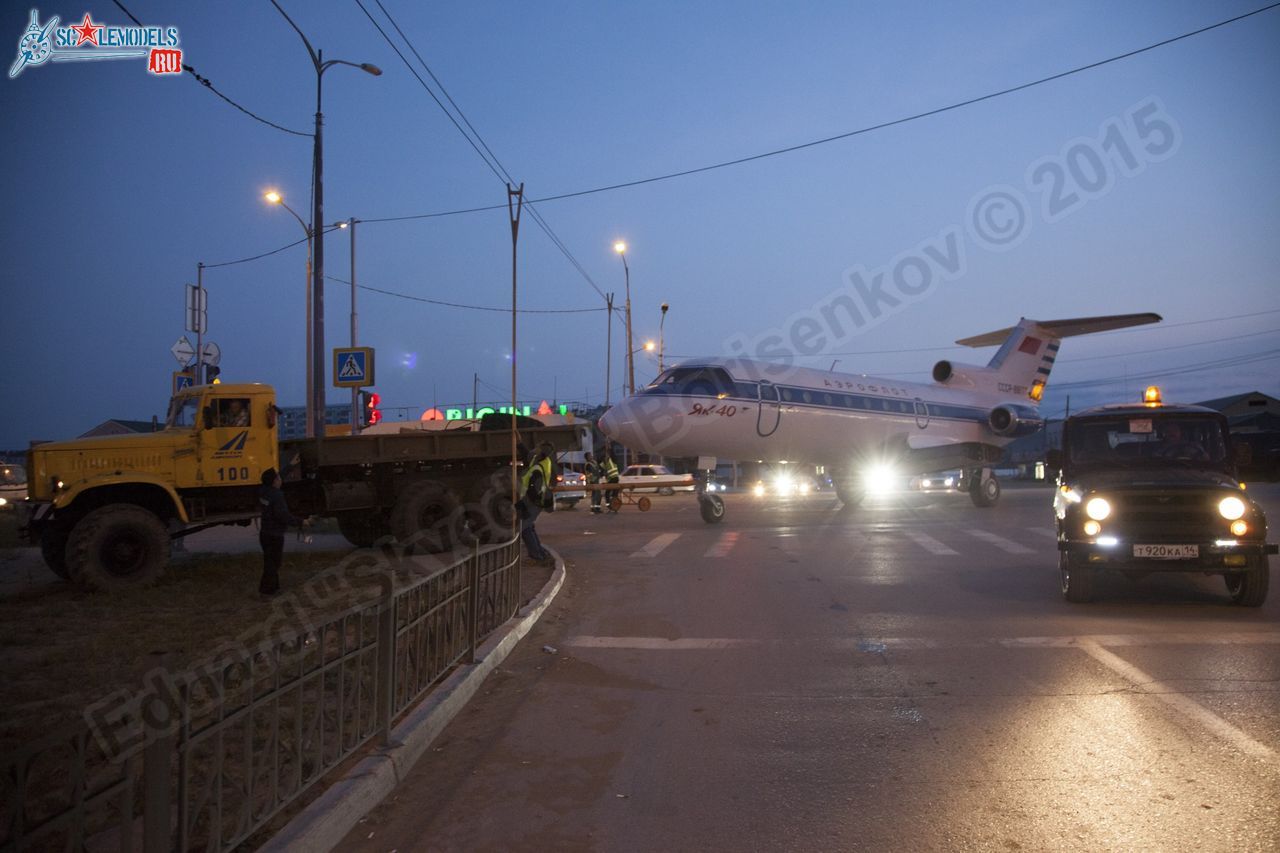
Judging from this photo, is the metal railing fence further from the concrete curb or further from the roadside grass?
the roadside grass

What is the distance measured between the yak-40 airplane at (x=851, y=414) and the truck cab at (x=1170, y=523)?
8894 millimetres

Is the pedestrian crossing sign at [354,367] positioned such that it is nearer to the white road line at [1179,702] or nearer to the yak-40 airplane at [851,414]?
the yak-40 airplane at [851,414]

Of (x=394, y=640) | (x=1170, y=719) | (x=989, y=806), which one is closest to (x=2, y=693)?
(x=394, y=640)

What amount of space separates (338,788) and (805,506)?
2315 cm

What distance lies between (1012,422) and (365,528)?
701 inches

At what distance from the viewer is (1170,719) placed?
524 cm

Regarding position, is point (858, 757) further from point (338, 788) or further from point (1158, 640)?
point (1158, 640)

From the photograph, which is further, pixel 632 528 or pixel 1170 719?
pixel 632 528

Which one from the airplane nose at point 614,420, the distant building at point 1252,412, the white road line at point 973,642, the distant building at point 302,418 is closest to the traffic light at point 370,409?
the distant building at point 302,418

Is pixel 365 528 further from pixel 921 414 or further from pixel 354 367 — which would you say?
pixel 921 414

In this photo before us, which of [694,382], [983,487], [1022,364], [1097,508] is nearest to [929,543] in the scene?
[694,382]

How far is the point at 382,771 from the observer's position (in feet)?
14.3

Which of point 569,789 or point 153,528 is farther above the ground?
point 153,528

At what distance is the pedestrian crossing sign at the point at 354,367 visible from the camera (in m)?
18.8
